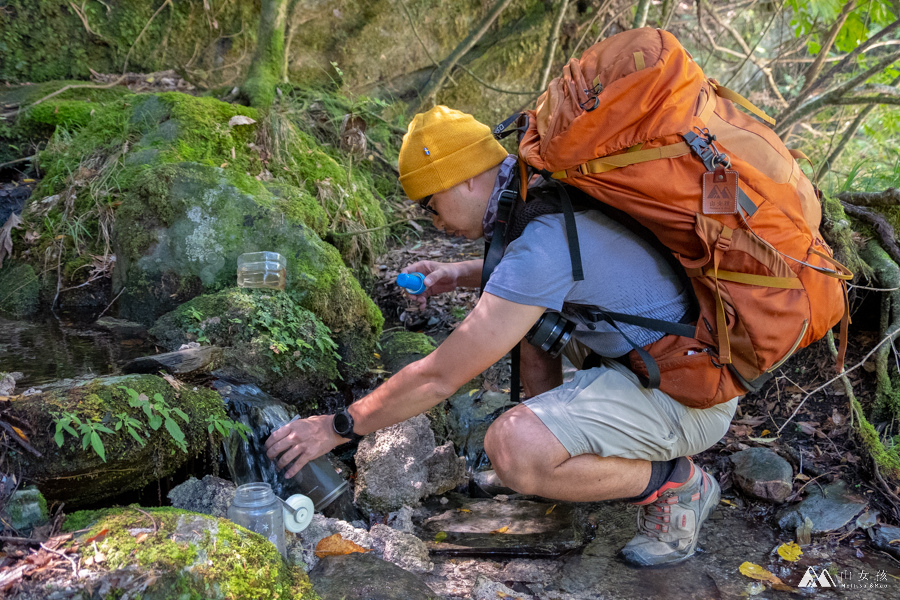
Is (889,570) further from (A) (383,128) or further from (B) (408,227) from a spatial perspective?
(A) (383,128)

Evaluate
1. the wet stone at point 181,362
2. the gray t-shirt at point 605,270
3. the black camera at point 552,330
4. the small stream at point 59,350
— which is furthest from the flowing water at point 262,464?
the gray t-shirt at point 605,270

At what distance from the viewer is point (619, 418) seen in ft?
8.41

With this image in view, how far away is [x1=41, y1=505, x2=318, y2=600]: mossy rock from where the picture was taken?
169cm

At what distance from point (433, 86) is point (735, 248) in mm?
6337

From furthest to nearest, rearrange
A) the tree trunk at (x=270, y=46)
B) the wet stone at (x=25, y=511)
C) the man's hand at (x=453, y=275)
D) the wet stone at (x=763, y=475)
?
1. the tree trunk at (x=270, y=46)
2. the man's hand at (x=453, y=275)
3. the wet stone at (x=763, y=475)
4. the wet stone at (x=25, y=511)

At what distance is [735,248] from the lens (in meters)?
2.27

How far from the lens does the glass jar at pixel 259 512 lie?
2.35m

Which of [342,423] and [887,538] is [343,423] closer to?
[342,423]

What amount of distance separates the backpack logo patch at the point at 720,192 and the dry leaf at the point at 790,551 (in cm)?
169

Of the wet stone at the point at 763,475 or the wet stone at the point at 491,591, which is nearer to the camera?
the wet stone at the point at 491,591

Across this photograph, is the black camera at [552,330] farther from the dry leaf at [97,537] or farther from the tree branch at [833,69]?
the tree branch at [833,69]

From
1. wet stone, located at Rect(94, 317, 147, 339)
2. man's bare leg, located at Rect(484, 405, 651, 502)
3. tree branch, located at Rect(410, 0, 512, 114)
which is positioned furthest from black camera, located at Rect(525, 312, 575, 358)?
tree branch, located at Rect(410, 0, 512, 114)

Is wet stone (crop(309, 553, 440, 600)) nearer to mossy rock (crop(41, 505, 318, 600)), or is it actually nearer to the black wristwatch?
mossy rock (crop(41, 505, 318, 600))

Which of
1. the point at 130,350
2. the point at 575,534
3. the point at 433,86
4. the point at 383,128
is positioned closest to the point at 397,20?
the point at 433,86
